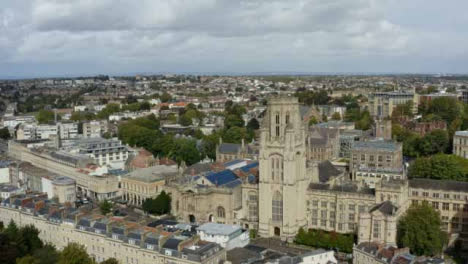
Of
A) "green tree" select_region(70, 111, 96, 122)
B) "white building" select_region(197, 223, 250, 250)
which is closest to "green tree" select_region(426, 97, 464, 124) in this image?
"white building" select_region(197, 223, 250, 250)

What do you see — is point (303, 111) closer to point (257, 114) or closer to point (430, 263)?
point (257, 114)

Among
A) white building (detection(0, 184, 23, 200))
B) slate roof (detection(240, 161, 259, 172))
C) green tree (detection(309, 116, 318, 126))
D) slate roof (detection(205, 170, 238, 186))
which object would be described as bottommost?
white building (detection(0, 184, 23, 200))

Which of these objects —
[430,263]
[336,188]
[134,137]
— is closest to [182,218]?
[336,188]

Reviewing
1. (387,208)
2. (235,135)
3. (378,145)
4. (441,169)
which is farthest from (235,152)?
(387,208)

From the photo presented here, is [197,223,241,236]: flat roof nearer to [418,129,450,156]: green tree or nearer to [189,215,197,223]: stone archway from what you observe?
[189,215,197,223]: stone archway

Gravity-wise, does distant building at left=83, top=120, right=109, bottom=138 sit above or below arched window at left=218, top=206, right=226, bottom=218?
above

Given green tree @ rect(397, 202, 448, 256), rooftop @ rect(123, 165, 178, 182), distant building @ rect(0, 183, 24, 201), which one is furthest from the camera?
rooftop @ rect(123, 165, 178, 182)

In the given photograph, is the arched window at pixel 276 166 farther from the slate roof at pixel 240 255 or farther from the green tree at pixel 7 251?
the green tree at pixel 7 251
